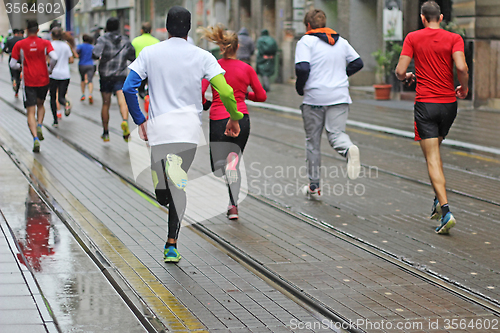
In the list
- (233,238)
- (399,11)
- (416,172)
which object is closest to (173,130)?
(233,238)

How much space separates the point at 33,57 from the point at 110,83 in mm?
1373

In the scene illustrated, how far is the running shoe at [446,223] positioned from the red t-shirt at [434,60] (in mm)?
1056

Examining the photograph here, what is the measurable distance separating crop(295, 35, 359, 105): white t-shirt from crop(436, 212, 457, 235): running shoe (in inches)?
78.7

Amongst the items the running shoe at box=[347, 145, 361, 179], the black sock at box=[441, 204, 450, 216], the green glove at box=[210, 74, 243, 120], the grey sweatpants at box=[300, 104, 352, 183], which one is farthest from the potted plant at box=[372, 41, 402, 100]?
the green glove at box=[210, 74, 243, 120]

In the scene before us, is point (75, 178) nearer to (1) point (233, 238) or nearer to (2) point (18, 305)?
(1) point (233, 238)

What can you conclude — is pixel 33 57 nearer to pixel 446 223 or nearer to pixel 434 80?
pixel 434 80

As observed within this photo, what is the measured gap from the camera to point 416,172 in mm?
10273

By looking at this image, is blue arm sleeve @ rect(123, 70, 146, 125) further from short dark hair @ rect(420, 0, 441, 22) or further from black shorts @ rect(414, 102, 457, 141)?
short dark hair @ rect(420, 0, 441, 22)

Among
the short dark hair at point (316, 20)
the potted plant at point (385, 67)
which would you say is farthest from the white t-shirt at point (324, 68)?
the potted plant at point (385, 67)

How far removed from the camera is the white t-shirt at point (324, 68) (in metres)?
8.34

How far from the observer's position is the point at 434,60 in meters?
7.08

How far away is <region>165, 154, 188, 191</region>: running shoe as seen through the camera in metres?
5.82

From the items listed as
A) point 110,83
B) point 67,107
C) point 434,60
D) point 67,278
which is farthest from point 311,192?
point 67,107

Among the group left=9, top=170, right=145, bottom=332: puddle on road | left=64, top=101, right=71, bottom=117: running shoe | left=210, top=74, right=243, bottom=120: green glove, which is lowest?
left=9, top=170, right=145, bottom=332: puddle on road
